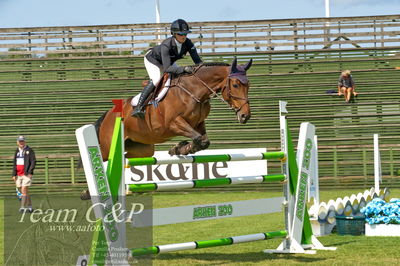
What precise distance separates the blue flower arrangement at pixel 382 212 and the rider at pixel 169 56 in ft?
8.33

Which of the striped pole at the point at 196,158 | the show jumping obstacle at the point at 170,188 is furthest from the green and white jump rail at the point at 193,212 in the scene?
the striped pole at the point at 196,158

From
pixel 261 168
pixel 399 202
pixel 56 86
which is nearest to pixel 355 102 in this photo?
pixel 261 168

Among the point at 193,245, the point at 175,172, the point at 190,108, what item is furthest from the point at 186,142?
the point at 175,172

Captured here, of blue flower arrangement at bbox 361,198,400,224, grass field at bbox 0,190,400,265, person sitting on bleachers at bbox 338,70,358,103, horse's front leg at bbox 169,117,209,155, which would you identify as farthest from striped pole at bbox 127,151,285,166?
person sitting on bleachers at bbox 338,70,358,103

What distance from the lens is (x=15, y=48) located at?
76.3ft

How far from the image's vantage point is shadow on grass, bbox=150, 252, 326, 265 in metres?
6.60

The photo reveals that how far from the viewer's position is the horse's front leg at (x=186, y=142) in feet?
Answer: 23.9

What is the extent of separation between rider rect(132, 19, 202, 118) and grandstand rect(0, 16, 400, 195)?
11107 millimetres

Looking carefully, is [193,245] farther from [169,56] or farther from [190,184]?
[169,56]

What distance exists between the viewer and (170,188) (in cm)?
624

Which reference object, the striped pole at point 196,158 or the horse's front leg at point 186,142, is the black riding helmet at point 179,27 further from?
the striped pole at point 196,158

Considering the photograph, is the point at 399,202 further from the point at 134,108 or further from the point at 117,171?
the point at 117,171

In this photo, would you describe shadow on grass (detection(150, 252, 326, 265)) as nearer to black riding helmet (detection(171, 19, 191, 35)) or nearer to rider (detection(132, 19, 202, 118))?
rider (detection(132, 19, 202, 118))

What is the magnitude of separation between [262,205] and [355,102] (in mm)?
13807
